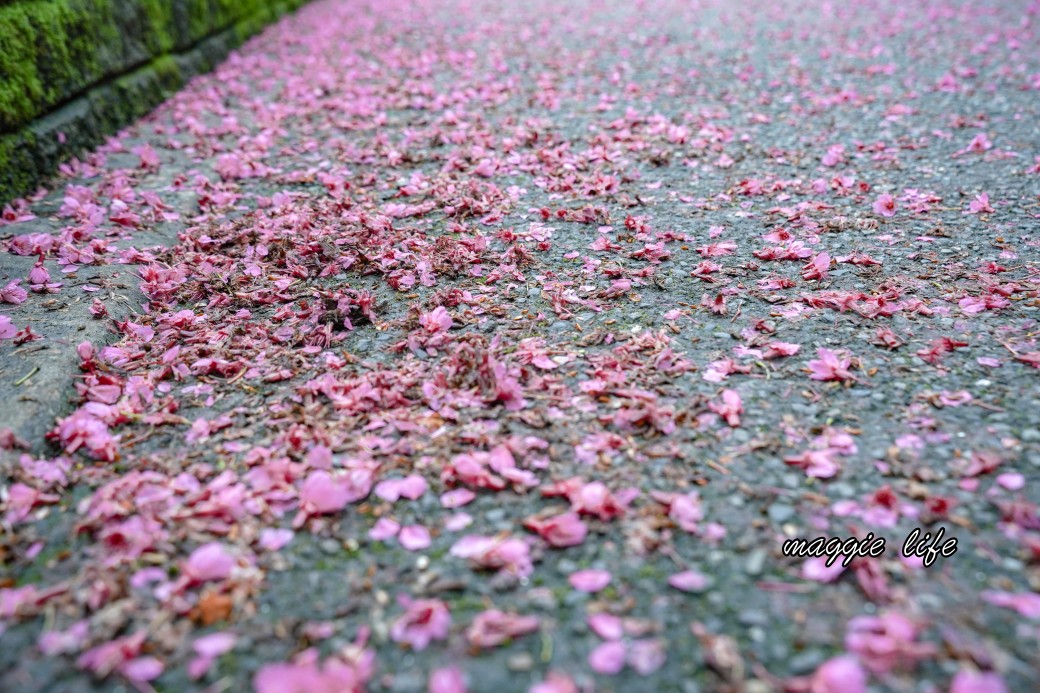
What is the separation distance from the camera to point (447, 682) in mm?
1701

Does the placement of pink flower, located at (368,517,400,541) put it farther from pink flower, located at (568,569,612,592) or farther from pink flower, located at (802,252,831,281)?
pink flower, located at (802,252,831,281)

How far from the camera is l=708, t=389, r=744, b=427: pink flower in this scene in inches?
102

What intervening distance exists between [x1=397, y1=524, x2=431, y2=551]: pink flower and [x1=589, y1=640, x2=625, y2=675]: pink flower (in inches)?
23.7

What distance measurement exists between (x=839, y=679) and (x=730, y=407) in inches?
44.0

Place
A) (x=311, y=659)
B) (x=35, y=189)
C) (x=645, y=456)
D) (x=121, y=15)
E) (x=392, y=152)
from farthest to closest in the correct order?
1. (x=121, y=15)
2. (x=392, y=152)
3. (x=35, y=189)
4. (x=645, y=456)
5. (x=311, y=659)

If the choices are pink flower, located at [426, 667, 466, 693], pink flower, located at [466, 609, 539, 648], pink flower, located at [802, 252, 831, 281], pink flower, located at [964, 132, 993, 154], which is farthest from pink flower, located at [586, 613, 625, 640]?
pink flower, located at [964, 132, 993, 154]

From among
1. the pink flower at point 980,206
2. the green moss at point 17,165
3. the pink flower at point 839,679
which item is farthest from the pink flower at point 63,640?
the pink flower at point 980,206

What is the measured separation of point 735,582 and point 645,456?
22.3 inches

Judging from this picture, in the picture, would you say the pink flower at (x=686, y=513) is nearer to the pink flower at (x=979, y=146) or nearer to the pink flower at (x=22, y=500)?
the pink flower at (x=22, y=500)

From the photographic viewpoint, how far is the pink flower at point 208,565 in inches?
77.9

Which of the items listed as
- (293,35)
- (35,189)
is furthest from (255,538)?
(293,35)

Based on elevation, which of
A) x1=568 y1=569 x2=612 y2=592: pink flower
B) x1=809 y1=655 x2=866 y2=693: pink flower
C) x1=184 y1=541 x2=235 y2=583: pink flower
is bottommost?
x1=809 y1=655 x2=866 y2=693: pink flower

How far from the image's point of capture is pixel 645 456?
2443mm

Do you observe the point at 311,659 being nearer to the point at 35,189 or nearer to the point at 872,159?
the point at 35,189
